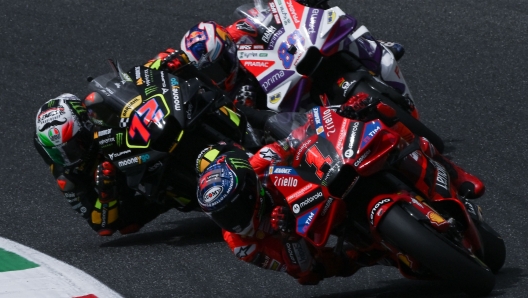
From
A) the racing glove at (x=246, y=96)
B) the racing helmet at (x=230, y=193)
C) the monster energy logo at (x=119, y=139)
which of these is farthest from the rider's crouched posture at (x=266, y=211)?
the racing glove at (x=246, y=96)

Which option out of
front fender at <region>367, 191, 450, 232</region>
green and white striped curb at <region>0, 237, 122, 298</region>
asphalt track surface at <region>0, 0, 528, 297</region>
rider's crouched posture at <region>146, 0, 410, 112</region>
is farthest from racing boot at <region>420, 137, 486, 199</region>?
green and white striped curb at <region>0, 237, 122, 298</region>

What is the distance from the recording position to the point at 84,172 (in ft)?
22.3

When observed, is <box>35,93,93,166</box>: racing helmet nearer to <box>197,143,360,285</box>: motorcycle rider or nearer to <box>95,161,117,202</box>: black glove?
<box>95,161,117,202</box>: black glove

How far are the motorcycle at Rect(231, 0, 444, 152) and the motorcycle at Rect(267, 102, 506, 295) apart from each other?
1948mm

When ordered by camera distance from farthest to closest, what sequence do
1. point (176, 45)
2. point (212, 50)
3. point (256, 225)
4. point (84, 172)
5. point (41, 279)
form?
point (176, 45) < point (212, 50) < point (84, 172) < point (41, 279) < point (256, 225)

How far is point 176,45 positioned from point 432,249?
19.7ft

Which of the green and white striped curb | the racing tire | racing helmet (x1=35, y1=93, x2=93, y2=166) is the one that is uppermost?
racing helmet (x1=35, y1=93, x2=93, y2=166)

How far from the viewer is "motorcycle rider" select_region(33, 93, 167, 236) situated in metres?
6.52

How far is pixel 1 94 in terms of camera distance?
9438 millimetres

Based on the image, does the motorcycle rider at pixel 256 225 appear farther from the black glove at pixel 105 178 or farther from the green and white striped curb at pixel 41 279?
the black glove at pixel 105 178

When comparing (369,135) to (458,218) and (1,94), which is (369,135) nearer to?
(458,218)

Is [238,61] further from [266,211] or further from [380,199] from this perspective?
[380,199]

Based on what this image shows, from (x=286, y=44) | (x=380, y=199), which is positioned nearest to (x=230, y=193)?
(x=380, y=199)

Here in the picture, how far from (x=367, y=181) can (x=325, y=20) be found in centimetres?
251
